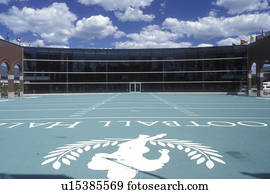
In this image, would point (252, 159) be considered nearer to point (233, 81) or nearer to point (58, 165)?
point (58, 165)

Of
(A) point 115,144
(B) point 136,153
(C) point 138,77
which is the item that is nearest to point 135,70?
(C) point 138,77

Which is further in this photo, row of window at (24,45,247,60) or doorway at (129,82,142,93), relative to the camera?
doorway at (129,82,142,93)

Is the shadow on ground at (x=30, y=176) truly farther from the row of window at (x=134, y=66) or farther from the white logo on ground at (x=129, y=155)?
the row of window at (x=134, y=66)

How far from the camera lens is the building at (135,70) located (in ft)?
125

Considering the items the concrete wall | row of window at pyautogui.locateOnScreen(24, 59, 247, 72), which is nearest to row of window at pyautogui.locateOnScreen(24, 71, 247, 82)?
row of window at pyautogui.locateOnScreen(24, 59, 247, 72)

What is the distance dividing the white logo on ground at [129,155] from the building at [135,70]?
35.8 metres

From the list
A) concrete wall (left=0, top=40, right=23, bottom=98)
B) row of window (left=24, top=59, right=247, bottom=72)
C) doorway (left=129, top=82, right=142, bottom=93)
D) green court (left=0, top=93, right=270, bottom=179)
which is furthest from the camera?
doorway (left=129, top=82, right=142, bottom=93)

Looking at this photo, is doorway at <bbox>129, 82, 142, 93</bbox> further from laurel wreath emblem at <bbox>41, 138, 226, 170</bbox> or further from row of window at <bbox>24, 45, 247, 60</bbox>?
laurel wreath emblem at <bbox>41, 138, 226, 170</bbox>

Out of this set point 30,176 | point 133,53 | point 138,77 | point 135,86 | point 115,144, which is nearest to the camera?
point 30,176

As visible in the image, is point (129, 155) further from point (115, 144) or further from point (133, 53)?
point (133, 53)

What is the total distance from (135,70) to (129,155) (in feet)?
123

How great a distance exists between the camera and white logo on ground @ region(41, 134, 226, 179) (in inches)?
168

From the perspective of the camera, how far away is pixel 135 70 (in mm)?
41719

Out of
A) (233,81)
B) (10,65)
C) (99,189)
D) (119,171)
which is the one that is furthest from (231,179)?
(233,81)
